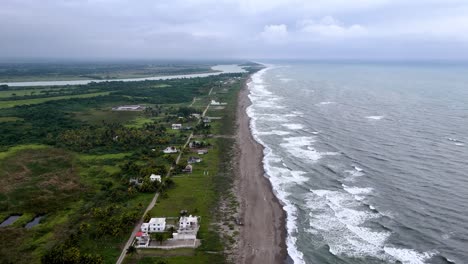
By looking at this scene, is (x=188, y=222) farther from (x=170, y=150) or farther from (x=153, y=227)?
(x=170, y=150)

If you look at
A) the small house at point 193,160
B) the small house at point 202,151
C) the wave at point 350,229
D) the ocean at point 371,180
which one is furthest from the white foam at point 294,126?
the wave at point 350,229

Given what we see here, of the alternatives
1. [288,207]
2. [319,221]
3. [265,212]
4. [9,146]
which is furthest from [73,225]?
[9,146]

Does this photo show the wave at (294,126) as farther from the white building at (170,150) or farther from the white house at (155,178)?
the white house at (155,178)

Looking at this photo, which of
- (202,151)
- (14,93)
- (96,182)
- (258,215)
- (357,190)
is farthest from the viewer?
(14,93)

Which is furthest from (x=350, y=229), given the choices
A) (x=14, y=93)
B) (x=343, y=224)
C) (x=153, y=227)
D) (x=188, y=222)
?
(x=14, y=93)

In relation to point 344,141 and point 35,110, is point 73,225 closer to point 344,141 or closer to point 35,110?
point 344,141
